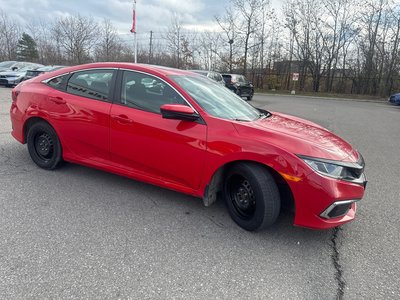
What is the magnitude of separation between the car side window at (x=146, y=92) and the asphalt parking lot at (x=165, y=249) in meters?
1.13

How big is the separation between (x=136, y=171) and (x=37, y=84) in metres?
2.11

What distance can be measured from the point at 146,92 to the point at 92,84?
854mm

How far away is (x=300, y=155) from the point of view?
2.54m

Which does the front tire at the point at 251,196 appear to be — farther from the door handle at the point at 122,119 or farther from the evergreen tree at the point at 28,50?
the evergreen tree at the point at 28,50

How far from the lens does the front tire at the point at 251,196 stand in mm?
2660

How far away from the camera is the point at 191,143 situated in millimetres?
2928

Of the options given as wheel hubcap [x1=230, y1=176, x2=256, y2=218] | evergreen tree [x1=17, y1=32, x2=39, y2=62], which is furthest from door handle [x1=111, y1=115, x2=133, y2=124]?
evergreen tree [x1=17, y1=32, x2=39, y2=62]

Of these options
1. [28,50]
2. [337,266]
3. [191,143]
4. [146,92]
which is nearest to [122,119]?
[146,92]

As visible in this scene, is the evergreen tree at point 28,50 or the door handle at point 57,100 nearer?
the door handle at point 57,100

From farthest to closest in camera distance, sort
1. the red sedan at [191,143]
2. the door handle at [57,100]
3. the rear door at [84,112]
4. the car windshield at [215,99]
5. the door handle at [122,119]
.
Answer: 1. the door handle at [57,100]
2. the rear door at [84,112]
3. the door handle at [122,119]
4. the car windshield at [215,99]
5. the red sedan at [191,143]

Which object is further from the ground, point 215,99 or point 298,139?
point 215,99

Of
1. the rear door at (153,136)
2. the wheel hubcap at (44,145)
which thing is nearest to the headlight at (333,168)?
the rear door at (153,136)

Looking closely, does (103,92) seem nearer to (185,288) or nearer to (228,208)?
(228,208)

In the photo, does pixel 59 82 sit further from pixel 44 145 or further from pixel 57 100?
pixel 44 145
